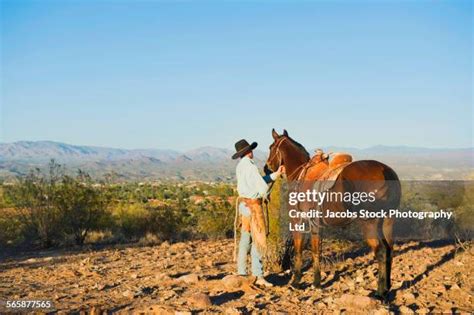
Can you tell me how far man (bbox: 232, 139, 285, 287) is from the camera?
7.97 meters

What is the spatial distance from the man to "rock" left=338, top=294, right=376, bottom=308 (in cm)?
139

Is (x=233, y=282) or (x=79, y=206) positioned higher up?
(x=79, y=206)

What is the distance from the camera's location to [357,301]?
6672 mm

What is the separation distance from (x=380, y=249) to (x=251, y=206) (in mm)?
2144

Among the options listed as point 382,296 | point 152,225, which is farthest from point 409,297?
point 152,225

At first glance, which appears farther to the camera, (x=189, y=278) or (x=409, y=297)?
(x=189, y=278)

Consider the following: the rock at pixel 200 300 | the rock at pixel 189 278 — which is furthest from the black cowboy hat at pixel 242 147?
the rock at pixel 200 300

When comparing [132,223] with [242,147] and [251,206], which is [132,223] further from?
[242,147]

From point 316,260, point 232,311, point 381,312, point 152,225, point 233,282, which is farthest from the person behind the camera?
point 152,225

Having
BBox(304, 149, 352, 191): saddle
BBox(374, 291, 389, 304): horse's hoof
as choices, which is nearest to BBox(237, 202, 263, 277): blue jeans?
BBox(304, 149, 352, 191): saddle

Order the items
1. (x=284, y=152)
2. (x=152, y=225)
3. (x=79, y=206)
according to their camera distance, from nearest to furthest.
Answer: (x=284, y=152), (x=79, y=206), (x=152, y=225)

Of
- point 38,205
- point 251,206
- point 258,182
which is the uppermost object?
point 258,182

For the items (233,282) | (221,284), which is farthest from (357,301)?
(221,284)

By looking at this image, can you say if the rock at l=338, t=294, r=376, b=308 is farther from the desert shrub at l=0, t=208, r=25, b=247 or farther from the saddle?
the desert shrub at l=0, t=208, r=25, b=247
